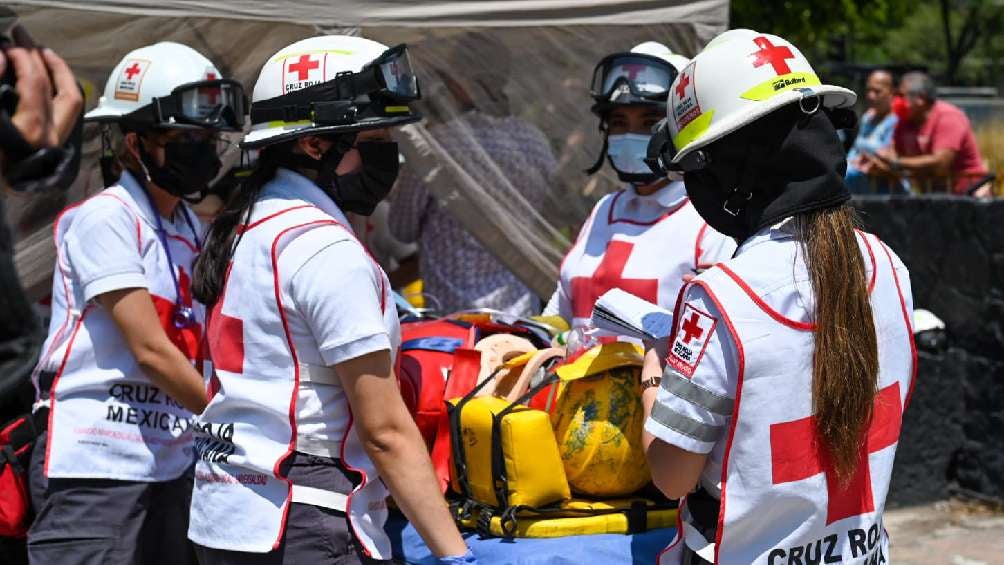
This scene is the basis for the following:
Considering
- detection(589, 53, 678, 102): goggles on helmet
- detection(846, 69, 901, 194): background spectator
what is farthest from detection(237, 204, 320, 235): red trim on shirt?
detection(846, 69, 901, 194): background spectator

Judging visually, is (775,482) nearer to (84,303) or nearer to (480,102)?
(84,303)

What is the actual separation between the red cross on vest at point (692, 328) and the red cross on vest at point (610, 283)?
1318mm

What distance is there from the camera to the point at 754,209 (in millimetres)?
2719

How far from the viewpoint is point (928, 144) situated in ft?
32.2

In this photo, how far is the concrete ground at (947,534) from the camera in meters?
6.33

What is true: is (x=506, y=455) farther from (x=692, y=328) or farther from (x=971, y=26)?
(x=971, y=26)

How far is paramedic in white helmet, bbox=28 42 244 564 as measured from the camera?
3623mm

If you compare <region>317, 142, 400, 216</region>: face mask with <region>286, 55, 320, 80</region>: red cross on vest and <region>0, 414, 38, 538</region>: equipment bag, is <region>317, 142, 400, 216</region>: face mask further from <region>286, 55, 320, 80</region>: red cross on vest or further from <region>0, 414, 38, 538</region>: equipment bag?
<region>0, 414, 38, 538</region>: equipment bag

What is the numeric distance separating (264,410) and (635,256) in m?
1.54

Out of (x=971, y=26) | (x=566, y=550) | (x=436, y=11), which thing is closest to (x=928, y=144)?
(x=436, y=11)

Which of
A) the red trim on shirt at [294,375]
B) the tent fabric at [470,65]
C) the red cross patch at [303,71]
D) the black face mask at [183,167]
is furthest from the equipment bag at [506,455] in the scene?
the tent fabric at [470,65]

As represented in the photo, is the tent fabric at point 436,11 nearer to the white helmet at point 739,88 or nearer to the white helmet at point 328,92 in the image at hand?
the white helmet at point 328,92

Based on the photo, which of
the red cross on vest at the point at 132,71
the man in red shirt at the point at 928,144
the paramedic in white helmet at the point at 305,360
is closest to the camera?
the paramedic in white helmet at the point at 305,360

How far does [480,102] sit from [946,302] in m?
3.26
